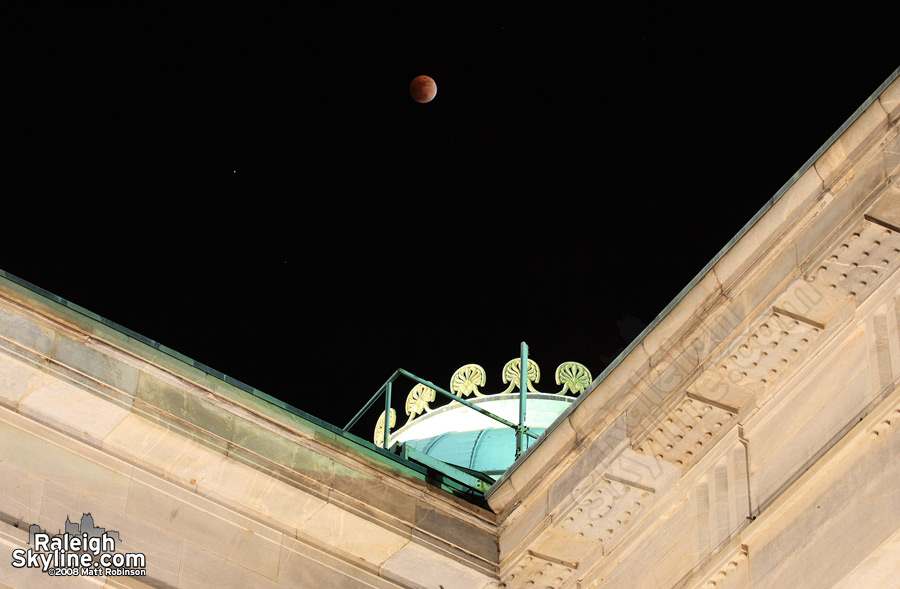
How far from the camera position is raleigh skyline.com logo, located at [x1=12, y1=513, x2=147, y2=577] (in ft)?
46.3

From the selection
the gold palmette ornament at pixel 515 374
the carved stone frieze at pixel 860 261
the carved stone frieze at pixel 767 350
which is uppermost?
the gold palmette ornament at pixel 515 374

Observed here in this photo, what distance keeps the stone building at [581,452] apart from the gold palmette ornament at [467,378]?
39.0ft

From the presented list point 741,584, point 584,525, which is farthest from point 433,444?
point 741,584

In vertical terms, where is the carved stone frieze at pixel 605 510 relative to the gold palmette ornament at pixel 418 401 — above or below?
below

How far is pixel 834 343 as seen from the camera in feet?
44.7

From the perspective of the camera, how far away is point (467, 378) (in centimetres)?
2822

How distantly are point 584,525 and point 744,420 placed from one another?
1861mm

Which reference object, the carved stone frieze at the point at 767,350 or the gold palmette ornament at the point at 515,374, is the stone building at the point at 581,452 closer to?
the carved stone frieze at the point at 767,350

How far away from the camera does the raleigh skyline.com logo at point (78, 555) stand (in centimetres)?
1410

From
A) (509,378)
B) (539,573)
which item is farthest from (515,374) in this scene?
(539,573)

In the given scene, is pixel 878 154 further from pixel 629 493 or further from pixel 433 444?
pixel 433 444

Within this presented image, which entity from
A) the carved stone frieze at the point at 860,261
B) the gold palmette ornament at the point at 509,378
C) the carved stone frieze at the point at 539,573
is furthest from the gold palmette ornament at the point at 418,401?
the carved stone frieze at the point at 860,261

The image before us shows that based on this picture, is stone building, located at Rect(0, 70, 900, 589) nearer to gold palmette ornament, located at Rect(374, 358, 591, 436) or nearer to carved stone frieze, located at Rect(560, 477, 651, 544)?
carved stone frieze, located at Rect(560, 477, 651, 544)

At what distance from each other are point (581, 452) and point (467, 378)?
13.0m
